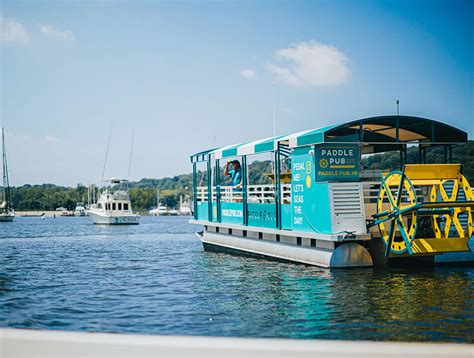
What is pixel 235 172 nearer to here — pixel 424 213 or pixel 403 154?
pixel 403 154

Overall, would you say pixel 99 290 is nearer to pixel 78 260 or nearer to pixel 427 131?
pixel 78 260

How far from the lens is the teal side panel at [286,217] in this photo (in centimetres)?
1457

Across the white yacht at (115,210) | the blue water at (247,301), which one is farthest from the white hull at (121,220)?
the blue water at (247,301)

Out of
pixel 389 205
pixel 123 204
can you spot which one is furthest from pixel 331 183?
pixel 123 204

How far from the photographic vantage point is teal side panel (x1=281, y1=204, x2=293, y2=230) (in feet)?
47.8

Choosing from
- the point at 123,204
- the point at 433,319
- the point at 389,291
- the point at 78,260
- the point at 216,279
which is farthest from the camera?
the point at 123,204

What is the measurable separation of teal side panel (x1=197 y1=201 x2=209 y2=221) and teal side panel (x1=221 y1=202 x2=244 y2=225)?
5.11 feet

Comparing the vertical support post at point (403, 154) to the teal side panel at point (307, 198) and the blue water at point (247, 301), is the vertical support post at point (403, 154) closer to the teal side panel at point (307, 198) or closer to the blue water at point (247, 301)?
the teal side panel at point (307, 198)

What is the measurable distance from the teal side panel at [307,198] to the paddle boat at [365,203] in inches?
0.9

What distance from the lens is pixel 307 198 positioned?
1361 cm

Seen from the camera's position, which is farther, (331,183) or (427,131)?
(427,131)

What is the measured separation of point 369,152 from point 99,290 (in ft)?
28.3

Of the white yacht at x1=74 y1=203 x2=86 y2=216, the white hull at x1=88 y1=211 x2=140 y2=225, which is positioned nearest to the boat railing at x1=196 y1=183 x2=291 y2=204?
the white hull at x1=88 y1=211 x2=140 y2=225

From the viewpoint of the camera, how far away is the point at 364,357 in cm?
265
